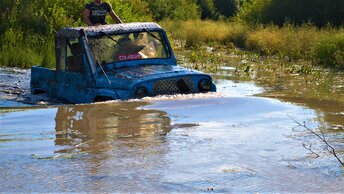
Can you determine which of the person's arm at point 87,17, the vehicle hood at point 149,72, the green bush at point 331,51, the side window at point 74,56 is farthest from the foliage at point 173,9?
the vehicle hood at point 149,72

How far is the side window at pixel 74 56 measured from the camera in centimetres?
1053

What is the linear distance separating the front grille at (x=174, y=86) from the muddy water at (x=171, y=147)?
22 centimetres

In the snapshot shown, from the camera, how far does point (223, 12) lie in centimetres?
6022

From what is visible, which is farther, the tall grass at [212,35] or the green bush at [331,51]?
the tall grass at [212,35]

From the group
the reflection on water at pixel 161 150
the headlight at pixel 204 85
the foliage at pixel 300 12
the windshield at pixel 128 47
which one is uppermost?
the foliage at pixel 300 12

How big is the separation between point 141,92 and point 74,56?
1698 millimetres

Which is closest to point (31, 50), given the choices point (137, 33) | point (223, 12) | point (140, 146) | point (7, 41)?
point (7, 41)

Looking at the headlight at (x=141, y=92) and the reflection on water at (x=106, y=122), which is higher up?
the headlight at (x=141, y=92)

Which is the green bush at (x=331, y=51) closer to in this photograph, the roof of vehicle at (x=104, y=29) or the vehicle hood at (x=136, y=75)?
the roof of vehicle at (x=104, y=29)

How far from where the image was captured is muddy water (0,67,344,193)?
5652 millimetres

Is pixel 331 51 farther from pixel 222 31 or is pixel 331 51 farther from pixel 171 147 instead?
pixel 171 147

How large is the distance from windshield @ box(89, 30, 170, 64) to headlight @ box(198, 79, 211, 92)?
1083 mm

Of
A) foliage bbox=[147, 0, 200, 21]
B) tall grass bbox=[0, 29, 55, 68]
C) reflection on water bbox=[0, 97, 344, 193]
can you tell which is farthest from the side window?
foliage bbox=[147, 0, 200, 21]

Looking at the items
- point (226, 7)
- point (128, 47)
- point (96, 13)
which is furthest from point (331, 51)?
point (226, 7)
